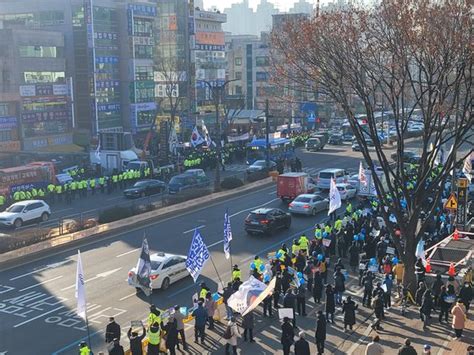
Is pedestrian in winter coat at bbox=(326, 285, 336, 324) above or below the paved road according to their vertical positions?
above

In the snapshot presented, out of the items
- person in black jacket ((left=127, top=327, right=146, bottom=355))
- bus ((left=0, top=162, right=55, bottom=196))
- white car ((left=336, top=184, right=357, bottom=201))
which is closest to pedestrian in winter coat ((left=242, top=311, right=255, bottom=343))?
person in black jacket ((left=127, top=327, right=146, bottom=355))

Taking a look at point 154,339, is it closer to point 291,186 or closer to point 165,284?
point 165,284

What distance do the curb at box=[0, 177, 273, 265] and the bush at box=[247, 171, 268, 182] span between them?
9.91 feet

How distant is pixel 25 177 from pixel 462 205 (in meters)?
27.9

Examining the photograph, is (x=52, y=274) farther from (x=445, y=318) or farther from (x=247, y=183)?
(x=247, y=183)

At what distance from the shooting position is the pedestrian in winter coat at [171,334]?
16312 millimetres

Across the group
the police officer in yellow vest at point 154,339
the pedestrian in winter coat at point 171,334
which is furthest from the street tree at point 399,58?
the police officer in yellow vest at point 154,339

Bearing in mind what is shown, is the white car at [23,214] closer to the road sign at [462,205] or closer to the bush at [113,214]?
the bush at [113,214]

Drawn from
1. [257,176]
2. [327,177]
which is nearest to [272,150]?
[257,176]

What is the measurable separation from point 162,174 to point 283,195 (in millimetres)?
13548

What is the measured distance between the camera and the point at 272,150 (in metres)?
65.6

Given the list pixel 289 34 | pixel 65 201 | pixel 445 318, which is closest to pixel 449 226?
pixel 445 318

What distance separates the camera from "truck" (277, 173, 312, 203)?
1513 inches

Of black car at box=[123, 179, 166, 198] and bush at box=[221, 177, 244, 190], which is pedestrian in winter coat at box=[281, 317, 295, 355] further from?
bush at box=[221, 177, 244, 190]
